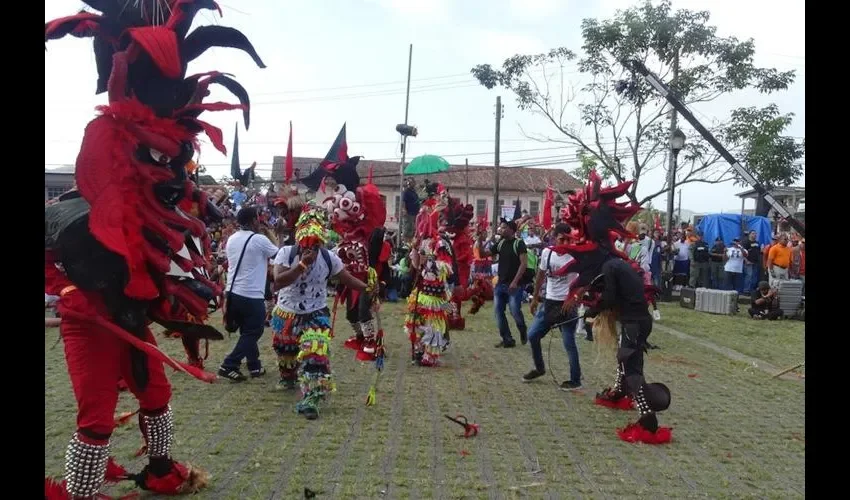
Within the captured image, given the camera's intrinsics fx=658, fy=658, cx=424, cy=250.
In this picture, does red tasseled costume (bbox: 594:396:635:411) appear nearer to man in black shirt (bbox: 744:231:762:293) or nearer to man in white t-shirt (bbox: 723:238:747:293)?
man in white t-shirt (bbox: 723:238:747:293)

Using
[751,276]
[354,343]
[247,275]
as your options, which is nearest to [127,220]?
[247,275]

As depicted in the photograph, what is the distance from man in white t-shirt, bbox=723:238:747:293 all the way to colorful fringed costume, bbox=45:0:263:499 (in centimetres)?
1744

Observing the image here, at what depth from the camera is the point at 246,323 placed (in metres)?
7.14

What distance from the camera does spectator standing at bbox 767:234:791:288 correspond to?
1589 cm

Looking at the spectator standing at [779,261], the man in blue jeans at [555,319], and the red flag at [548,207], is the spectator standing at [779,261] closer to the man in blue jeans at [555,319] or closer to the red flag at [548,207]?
the red flag at [548,207]

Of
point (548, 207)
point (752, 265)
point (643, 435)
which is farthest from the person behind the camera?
point (752, 265)

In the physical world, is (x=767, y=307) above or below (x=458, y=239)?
below

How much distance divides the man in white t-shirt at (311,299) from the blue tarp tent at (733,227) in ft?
61.8

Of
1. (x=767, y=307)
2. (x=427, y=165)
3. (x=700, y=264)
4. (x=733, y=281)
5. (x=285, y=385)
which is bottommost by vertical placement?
(x=285, y=385)

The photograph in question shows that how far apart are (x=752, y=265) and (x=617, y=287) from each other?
15.4m

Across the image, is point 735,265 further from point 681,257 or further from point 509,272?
point 509,272

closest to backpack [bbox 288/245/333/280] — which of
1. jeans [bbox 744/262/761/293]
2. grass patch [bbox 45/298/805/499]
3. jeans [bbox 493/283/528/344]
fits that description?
grass patch [bbox 45/298/805/499]

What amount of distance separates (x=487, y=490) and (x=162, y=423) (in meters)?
2.13

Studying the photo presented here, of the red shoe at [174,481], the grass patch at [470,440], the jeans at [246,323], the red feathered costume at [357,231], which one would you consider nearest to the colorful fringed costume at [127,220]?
the red shoe at [174,481]
